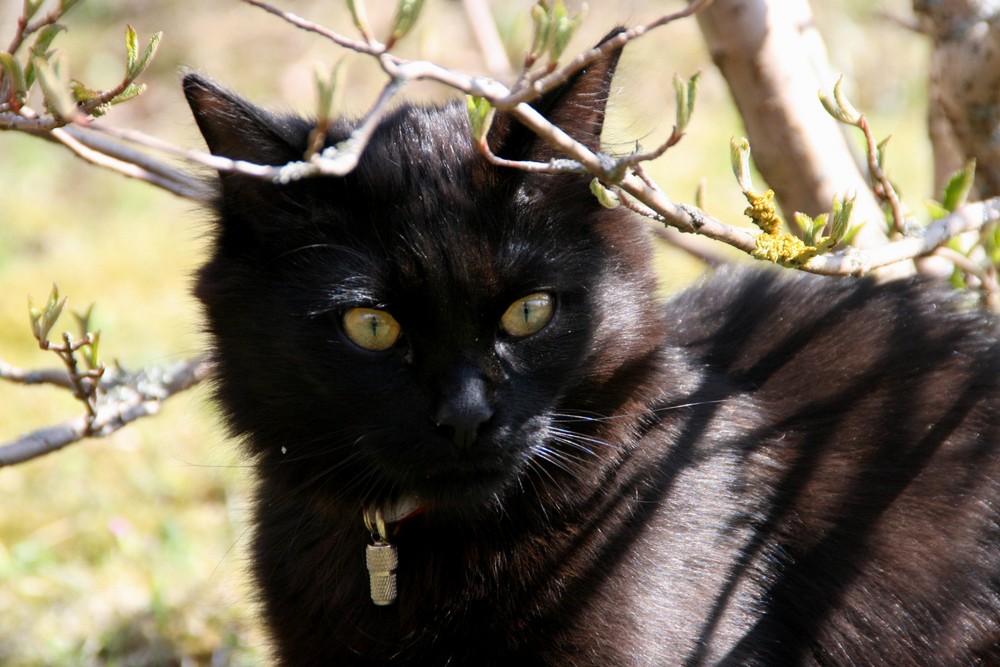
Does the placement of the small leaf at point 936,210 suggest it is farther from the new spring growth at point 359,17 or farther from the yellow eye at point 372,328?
the new spring growth at point 359,17

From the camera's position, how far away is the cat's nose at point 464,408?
1651mm

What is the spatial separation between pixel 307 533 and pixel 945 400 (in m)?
1.30

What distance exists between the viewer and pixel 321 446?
6.29 ft

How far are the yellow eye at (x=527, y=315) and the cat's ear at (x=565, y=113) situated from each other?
9.6 inches

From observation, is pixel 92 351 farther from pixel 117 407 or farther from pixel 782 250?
pixel 782 250

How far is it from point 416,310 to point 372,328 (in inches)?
3.6

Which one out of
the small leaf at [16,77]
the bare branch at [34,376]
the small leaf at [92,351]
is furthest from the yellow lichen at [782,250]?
the bare branch at [34,376]

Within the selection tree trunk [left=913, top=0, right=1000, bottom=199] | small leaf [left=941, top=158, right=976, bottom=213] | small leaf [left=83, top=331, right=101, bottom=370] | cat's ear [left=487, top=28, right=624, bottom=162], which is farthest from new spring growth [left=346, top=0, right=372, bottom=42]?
tree trunk [left=913, top=0, right=1000, bottom=199]

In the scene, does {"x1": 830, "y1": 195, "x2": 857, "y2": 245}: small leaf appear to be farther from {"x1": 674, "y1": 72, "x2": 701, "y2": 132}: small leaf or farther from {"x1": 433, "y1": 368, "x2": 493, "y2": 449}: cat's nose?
{"x1": 433, "y1": 368, "x2": 493, "y2": 449}: cat's nose

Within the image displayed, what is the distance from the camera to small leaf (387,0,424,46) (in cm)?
120

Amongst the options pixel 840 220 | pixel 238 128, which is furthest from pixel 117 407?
pixel 840 220

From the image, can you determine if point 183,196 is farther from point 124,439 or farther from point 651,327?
point 124,439

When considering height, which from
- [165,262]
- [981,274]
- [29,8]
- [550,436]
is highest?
[29,8]

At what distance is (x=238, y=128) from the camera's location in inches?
71.3
